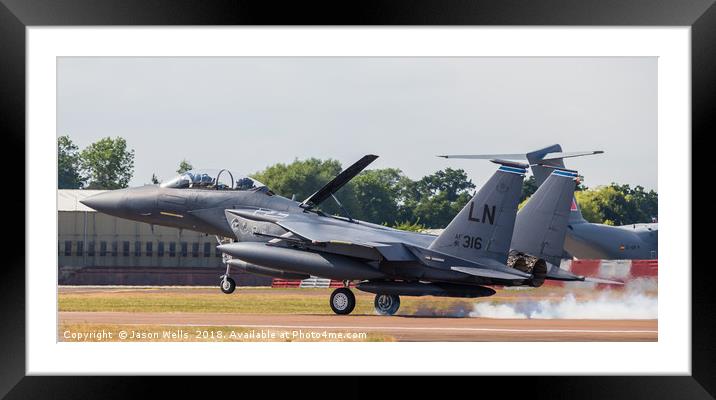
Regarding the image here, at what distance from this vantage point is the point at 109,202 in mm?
24625

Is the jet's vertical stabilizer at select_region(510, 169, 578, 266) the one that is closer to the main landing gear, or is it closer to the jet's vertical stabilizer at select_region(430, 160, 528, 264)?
the jet's vertical stabilizer at select_region(430, 160, 528, 264)

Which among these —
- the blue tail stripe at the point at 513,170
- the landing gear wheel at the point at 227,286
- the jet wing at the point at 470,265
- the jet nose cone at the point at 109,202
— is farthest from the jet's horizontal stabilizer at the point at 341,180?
the jet nose cone at the point at 109,202

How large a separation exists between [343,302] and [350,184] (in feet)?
50.0

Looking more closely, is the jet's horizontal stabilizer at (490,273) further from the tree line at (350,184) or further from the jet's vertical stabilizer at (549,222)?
the tree line at (350,184)

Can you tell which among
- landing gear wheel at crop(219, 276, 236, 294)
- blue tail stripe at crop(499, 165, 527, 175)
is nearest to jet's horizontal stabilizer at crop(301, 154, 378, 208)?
landing gear wheel at crop(219, 276, 236, 294)

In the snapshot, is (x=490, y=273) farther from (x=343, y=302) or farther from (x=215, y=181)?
(x=215, y=181)

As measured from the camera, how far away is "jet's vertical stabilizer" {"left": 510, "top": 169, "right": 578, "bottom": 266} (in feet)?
74.6

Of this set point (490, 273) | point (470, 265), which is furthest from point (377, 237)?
point (490, 273)

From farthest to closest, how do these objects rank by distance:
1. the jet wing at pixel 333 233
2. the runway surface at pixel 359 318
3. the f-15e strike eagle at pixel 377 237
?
the jet wing at pixel 333 233
the f-15e strike eagle at pixel 377 237
the runway surface at pixel 359 318

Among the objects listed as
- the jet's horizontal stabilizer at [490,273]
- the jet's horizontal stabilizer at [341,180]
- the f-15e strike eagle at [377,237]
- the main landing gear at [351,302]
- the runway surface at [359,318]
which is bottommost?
the runway surface at [359,318]

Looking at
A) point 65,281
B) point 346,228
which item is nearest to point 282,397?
point 346,228

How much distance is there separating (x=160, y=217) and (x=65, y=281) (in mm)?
19104

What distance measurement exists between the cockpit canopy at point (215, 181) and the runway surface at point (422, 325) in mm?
3076

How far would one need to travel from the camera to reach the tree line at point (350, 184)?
3847 centimetres
